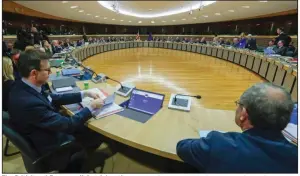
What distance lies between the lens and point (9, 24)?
7012mm

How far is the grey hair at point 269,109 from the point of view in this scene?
2.38 ft

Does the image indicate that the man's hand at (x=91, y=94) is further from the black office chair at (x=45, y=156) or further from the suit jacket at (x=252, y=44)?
the suit jacket at (x=252, y=44)

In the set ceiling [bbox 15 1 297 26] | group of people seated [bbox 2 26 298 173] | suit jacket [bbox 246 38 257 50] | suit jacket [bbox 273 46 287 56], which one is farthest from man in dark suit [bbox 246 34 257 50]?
group of people seated [bbox 2 26 298 173]

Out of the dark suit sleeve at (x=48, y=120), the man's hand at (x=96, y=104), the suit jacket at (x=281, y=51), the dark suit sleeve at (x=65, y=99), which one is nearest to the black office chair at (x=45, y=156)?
the dark suit sleeve at (x=48, y=120)

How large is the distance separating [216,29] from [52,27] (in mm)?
10820

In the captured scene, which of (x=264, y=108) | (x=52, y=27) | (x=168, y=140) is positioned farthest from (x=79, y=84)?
(x=52, y=27)

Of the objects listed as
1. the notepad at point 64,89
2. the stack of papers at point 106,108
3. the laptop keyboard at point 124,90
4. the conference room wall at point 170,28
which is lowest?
the stack of papers at point 106,108

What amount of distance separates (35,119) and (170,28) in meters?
17.9

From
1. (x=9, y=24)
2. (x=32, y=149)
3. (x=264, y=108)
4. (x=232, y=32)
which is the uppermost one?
(x=232, y=32)

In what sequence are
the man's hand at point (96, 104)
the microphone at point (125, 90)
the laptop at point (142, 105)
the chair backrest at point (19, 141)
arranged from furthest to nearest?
the microphone at point (125, 90) < the laptop at point (142, 105) < the man's hand at point (96, 104) < the chair backrest at point (19, 141)

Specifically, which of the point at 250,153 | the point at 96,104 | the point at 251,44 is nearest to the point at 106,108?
the point at 96,104

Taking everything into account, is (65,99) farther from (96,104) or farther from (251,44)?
(251,44)

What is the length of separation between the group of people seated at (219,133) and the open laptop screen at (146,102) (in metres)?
0.44

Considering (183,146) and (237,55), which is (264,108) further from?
(237,55)
